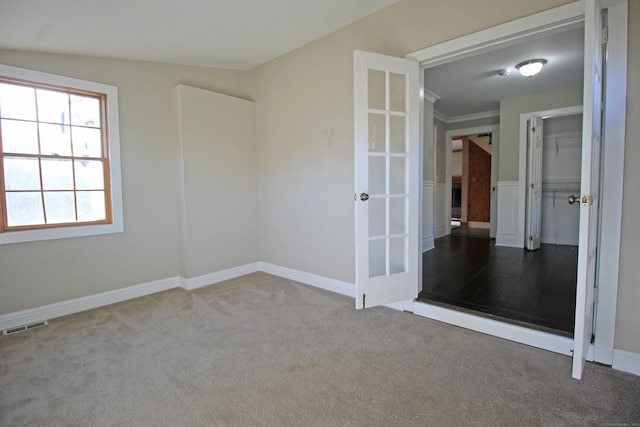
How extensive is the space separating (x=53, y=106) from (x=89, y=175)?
0.67 metres

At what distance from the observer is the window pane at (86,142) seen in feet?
9.73

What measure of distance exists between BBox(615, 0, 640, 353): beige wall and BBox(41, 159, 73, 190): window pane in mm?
4368

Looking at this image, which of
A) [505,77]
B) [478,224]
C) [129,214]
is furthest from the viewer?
[478,224]

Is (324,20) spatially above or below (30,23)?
above

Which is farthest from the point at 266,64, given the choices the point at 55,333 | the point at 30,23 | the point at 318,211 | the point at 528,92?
the point at 528,92

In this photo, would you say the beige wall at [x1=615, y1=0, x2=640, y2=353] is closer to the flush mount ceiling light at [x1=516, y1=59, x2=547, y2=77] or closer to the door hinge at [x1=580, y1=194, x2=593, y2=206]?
the door hinge at [x1=580, y1=194, x2=593, y2=206]

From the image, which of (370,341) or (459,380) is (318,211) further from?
(459,380)

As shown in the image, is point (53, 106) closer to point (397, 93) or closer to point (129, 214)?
point (129, 214)

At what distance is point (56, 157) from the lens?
2.86 metres

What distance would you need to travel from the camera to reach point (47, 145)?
2812 millimetres

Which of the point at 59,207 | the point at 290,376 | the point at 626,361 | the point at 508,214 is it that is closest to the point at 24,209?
the point at 59,207

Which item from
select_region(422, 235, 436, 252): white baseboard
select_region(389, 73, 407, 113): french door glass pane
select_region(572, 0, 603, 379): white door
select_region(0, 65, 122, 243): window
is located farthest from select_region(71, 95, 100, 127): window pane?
select_region(422, 235, 436, 252): white baseboard

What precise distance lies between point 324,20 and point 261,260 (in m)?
2.92

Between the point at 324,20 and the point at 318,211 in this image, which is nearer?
the point at 324,20
